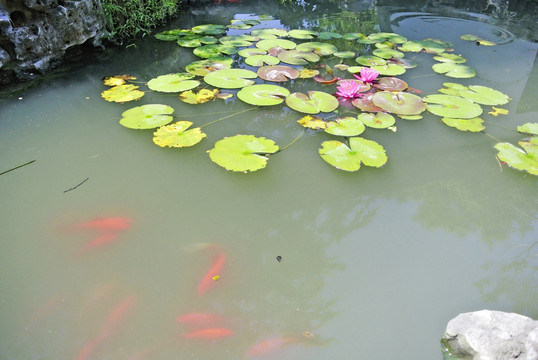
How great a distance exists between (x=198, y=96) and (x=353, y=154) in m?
1.20

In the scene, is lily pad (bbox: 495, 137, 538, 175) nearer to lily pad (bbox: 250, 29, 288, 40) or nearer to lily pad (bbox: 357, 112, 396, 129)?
lily pad (bbox: 357, 112, 396, 129)

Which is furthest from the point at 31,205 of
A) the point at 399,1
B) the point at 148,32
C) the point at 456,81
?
the point at 399,1

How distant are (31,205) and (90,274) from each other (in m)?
0.56

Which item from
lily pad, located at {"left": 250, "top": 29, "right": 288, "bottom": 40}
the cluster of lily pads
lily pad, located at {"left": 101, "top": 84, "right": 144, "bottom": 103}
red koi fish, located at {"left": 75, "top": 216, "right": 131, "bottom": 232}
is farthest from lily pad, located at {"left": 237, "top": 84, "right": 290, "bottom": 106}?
lily pad, located at {"left": 250, "top": 29, "right": 288, "bottom": 40}

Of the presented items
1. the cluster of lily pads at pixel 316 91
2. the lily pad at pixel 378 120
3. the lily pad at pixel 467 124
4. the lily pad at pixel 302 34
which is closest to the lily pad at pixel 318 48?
the cluster of lily pads at pixel 316 91

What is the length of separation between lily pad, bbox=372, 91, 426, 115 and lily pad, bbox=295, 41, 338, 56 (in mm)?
1058

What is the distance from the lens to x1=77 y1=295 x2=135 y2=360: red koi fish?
1260 millimetres

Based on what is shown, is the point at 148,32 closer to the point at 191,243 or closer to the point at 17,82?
the point at 17,82

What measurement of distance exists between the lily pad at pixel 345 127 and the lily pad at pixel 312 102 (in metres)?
0.16

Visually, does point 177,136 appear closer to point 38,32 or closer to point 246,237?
point 246,237

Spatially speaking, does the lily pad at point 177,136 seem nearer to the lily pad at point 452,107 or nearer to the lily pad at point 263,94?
the lily pad at point 263,94

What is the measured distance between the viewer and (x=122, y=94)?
106 inches

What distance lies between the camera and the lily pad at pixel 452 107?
8.39 feet

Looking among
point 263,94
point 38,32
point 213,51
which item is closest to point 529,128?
point 263,94
